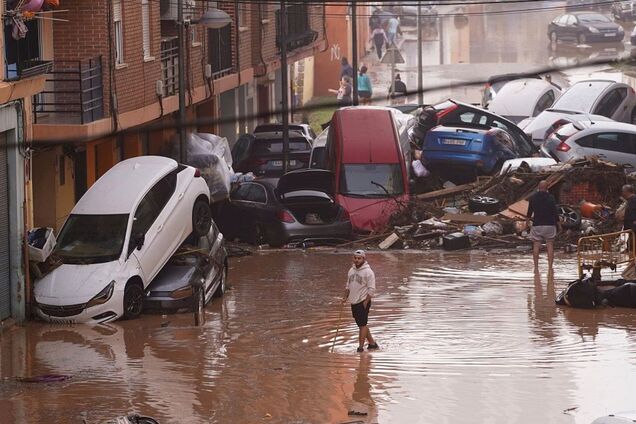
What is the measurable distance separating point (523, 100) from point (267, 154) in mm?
9764

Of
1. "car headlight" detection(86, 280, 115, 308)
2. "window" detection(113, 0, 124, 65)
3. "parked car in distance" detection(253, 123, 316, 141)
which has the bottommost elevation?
"car headlight" detection(86, 280, 115, 308)

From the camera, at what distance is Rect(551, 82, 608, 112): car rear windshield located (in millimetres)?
39094

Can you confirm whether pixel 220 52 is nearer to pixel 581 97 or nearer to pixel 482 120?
pixel 482 120

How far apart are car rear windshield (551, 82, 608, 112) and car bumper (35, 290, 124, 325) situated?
20.5m

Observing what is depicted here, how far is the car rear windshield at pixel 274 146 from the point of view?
120 ft

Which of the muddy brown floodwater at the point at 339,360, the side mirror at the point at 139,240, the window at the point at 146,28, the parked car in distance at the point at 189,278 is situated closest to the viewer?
the muddy brown floodwater at the point at 339,360

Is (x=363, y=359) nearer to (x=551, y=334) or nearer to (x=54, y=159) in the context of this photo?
(x=551, y=334)

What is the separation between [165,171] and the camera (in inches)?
909

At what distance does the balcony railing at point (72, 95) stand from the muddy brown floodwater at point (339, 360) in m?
4.78

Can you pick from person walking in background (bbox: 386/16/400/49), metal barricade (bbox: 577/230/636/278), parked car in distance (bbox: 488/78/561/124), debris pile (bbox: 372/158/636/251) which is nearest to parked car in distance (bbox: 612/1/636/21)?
person walking in background (bbox: 386/16/400/49)

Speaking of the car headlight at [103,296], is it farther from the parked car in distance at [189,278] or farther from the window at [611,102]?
the window at [611,102]

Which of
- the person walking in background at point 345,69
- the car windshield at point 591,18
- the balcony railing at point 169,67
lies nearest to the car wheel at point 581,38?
the car windshield at point 591,18

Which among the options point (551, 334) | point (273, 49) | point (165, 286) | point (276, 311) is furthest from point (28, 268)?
point (273, 49)

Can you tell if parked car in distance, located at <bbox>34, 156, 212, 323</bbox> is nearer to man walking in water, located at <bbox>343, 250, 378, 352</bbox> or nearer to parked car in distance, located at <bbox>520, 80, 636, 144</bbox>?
man walking in water, located at <bbox>343, 250, 378, 352</bbox>
